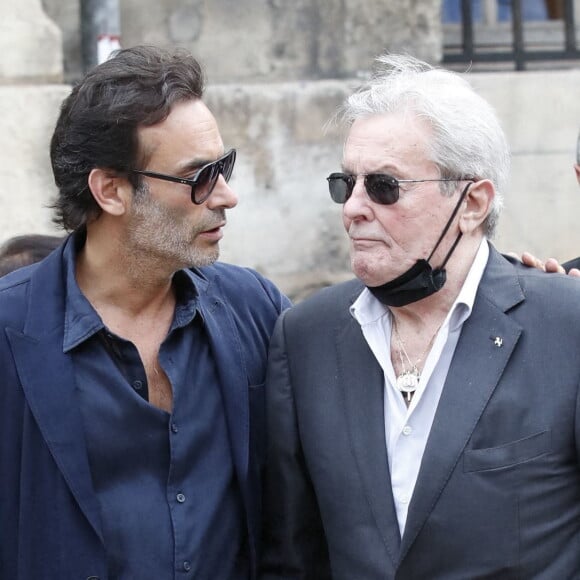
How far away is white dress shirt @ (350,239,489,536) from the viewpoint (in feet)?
10.1

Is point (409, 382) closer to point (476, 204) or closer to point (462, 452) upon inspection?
point (462, 452)

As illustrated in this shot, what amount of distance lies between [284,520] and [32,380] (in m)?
0.73

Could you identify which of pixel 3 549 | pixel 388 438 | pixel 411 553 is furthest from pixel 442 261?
pixel 3 549

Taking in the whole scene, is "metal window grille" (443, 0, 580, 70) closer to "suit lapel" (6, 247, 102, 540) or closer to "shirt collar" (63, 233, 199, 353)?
"shirt collar" (63, 233, 199, 353)

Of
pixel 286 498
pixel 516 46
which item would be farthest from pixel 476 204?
pixel 516 46

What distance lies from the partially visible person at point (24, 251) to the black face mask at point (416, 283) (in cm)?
144

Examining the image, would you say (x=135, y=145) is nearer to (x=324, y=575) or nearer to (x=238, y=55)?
(x=324, y=575)

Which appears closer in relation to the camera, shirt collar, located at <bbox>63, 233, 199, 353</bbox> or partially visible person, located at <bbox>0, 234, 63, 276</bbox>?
shirt collar, located at <bbox>63, 233, 199, 353</bbox>

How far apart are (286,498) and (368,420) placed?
13.8 inches

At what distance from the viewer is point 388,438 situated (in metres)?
3.13

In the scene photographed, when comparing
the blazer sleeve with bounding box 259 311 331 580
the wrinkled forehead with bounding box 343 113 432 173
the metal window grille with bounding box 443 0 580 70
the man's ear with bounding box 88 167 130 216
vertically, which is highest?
the metal window grille with bounding box 443 0 580 70

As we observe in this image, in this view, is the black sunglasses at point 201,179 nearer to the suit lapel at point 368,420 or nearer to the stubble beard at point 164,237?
the stubble beard at point 164,237

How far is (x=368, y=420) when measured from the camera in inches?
124

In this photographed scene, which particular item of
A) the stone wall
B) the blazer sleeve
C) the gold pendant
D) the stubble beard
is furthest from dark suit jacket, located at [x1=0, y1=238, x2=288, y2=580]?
the stone wall
